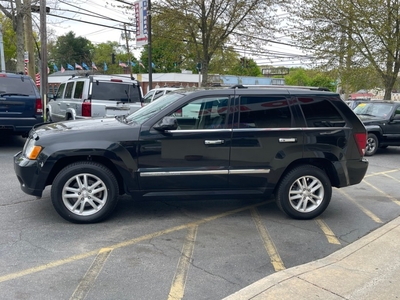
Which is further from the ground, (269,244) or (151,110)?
(151,110)

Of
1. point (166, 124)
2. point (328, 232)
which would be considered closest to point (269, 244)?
point (328, 232)

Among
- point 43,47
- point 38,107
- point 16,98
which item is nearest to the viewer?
point 16,98

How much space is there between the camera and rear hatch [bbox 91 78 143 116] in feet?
35.7

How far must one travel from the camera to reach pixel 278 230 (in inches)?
210

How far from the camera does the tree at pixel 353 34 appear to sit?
705 inches

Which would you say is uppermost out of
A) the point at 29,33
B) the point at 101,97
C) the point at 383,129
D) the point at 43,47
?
the point at 29,33

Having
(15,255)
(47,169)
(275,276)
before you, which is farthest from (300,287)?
(47,169)

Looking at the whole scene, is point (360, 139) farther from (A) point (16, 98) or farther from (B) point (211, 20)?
(B) point (211, 20)

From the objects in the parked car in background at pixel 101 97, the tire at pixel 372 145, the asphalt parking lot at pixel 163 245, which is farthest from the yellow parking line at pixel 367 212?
the parked car in background at pixel 101 97

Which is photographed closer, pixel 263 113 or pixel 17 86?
pixel 263 113

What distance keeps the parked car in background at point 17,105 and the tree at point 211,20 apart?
10.0 m

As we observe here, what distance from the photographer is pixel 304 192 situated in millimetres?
5684

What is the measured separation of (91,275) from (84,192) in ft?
4.89

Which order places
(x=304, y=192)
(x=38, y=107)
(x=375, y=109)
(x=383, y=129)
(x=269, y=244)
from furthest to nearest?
(x=375, y=109), (x=383, y=129), (x=38, y=107), (x=304, y=192), (x=269, y=244)
